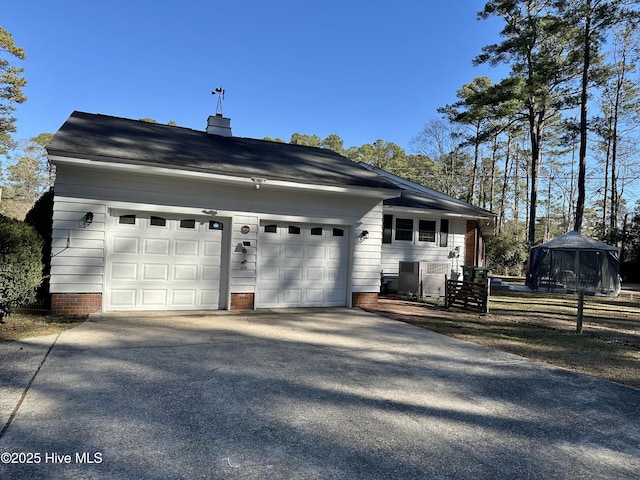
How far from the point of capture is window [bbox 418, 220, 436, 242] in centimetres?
1494

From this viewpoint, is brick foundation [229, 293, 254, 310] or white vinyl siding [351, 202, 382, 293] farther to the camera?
white vinyl siding [351, 202, 382, 293]

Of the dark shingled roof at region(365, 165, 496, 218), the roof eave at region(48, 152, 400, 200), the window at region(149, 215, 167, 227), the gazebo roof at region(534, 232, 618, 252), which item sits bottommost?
the window at region(149, 215, 167, 227)

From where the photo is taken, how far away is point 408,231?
48.3 feet

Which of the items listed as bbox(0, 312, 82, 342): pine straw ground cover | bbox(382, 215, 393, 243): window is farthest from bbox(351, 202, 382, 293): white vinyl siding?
bbox(0, 312, 82, 342): pine straw ground cover

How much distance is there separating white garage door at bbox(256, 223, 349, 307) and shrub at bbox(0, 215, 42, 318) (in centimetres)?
417

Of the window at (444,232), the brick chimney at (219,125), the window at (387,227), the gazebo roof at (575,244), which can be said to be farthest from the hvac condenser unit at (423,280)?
the brick chimney at (219,125)

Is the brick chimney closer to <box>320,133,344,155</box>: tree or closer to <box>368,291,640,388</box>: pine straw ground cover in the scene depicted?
<box>368,291,640,388</box>: pine straw ground cover

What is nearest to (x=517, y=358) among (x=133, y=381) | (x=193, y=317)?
(x=133, y=381)

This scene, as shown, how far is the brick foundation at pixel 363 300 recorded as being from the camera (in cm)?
989

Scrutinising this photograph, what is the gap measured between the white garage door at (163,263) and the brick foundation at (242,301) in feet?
1.11

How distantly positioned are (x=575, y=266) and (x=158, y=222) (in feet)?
57.3

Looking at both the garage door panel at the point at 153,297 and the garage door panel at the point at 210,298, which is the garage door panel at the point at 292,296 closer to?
the garage door panel at the point at 210,298

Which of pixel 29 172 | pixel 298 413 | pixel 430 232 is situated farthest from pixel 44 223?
pixel 29 172

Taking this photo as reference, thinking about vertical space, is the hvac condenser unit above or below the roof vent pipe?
below
